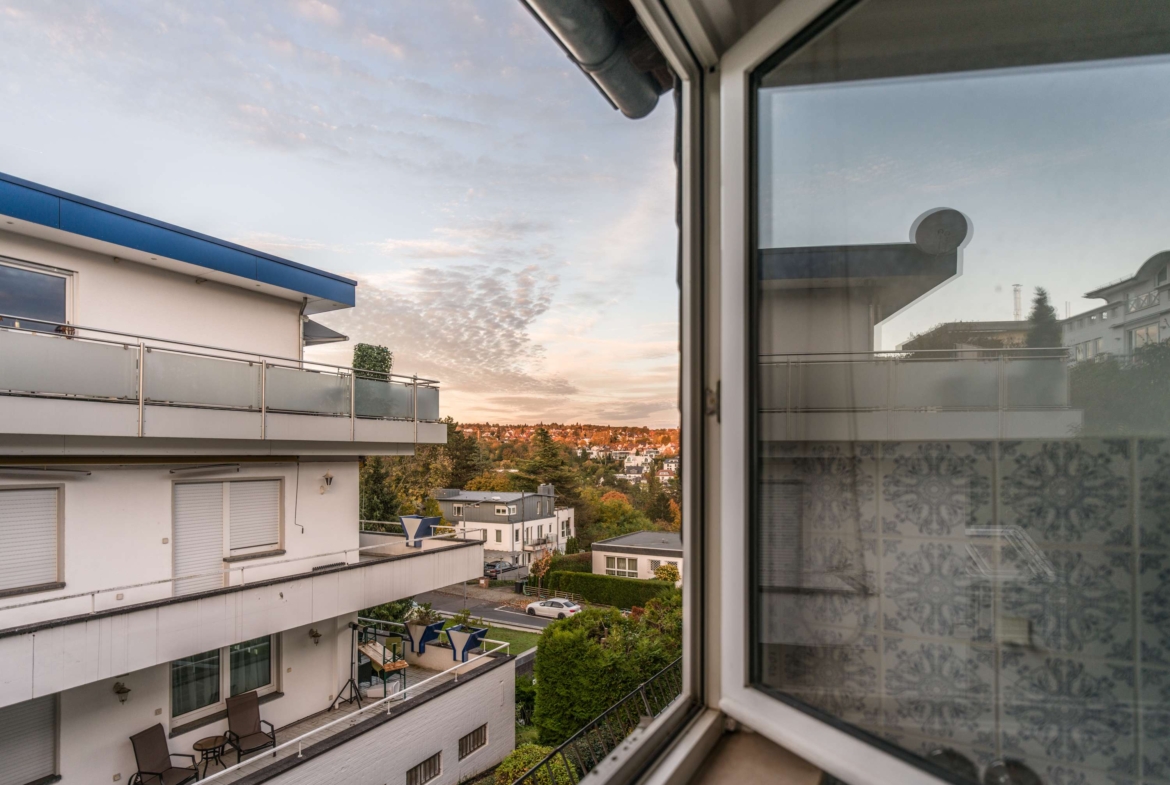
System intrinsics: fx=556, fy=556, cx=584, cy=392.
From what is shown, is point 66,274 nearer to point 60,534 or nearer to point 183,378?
point 183,378

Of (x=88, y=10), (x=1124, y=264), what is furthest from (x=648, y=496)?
(x=88, y=10)

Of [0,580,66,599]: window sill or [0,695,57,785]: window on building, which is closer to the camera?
[0,580,66,599]: window sill

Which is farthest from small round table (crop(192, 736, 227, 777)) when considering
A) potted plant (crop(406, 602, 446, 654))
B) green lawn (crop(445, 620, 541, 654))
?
green lawn (crop(445, 620, 541, 654))

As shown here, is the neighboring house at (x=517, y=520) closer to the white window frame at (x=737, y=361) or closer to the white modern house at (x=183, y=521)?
the white modern house at (x=183, y=521)

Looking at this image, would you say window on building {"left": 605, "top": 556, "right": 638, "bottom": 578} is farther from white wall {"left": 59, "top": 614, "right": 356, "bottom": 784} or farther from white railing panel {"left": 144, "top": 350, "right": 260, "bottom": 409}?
white railing panel {"left": 144, "top": 350, "right": 260, "bottom": 409}

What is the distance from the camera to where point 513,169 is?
7.76 m

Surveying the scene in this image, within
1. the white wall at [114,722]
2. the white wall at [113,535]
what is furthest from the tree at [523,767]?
the white wall at [113,535]

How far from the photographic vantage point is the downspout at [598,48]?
90 cm

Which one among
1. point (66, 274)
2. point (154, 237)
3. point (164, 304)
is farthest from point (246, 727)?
point (154, 237)

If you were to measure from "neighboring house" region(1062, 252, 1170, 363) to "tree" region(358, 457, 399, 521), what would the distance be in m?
8.43

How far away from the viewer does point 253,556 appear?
386 cm

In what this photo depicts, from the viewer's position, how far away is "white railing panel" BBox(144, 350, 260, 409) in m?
3.28

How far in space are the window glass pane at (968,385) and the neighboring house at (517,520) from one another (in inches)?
233

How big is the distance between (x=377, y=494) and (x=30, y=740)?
17.1 ft
